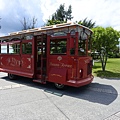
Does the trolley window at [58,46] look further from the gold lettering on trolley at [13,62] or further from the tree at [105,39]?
the tree at [105,39]

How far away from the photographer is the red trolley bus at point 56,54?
17.6 ft

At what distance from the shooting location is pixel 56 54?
5.93 metres

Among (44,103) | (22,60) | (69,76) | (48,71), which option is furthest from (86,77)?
(22,60)

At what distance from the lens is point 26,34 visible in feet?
23.1

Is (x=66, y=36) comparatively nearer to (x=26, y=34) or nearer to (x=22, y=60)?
(x=26, y=34)

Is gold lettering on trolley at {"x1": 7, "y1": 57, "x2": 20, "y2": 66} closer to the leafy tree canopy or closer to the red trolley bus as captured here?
the red trolley bus

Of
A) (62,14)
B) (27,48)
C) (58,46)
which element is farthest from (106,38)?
(62,14)

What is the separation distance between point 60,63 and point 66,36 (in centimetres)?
117

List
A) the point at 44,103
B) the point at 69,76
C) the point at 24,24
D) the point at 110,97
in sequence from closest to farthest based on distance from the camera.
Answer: the point at 44,103, the point at 110,97, the point at 69,76, the point at 24,24

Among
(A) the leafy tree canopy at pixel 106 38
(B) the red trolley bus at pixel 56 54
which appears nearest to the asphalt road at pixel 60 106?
(B) the red trolley bus at pixel 56 54

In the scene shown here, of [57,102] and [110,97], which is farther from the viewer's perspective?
[110,97]

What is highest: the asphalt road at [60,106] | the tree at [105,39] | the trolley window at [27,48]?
the tree at [105,39]

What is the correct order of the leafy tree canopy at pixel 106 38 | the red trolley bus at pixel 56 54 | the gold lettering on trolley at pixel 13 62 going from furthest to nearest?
the leafy tree canopy at pixel 106 38 → the gold lettering on trolley at pixel 13 62 → the red trolley bus at pixel 56 54

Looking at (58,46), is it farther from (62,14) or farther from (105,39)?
(62,14)
